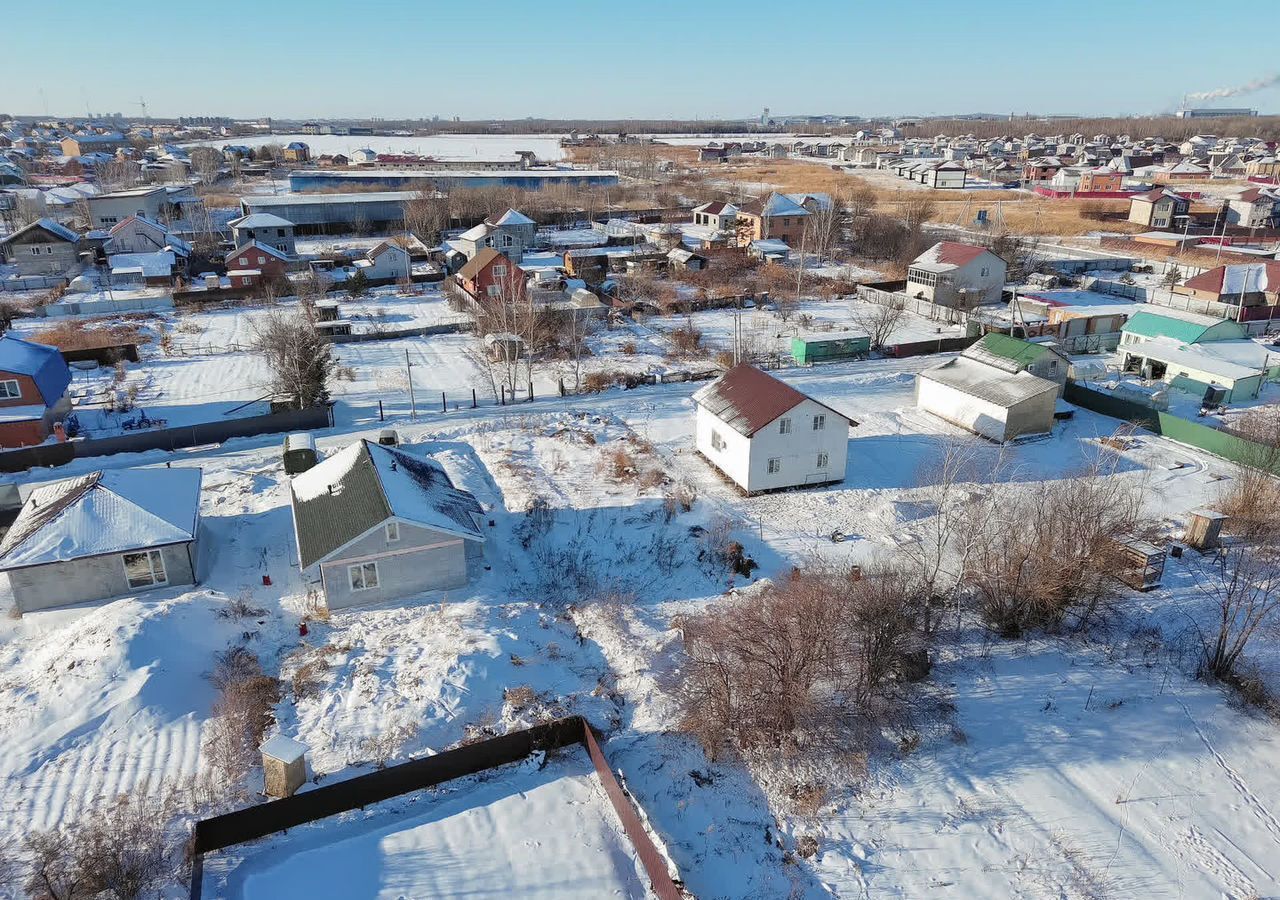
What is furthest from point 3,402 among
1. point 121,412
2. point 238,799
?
point 238,799

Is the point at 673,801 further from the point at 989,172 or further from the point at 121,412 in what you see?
the point at 989,172

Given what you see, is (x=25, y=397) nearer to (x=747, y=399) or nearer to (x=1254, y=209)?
(x=747, y=399)

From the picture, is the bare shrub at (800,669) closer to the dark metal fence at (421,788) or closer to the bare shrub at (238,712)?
the dark metal fence at (421,788)

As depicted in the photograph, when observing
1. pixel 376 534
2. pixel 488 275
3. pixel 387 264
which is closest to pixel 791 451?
pixel 376 534

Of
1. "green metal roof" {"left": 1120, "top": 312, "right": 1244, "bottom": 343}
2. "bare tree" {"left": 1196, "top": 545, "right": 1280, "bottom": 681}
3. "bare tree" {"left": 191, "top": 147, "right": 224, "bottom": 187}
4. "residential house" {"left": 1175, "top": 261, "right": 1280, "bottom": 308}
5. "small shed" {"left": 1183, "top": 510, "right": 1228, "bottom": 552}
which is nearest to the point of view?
"bare tree" {"left": 1196, "top": 545, "right": 1280, "bottom": 681}

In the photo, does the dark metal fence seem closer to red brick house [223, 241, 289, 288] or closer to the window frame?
the window frame

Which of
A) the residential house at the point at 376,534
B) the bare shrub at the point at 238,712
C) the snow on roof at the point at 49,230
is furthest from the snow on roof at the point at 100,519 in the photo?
the snow on roof at the point at 49,230

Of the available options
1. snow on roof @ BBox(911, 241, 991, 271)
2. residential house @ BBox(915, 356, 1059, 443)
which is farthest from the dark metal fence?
snow on roof @ BBox(911, 241, 991, 271)
